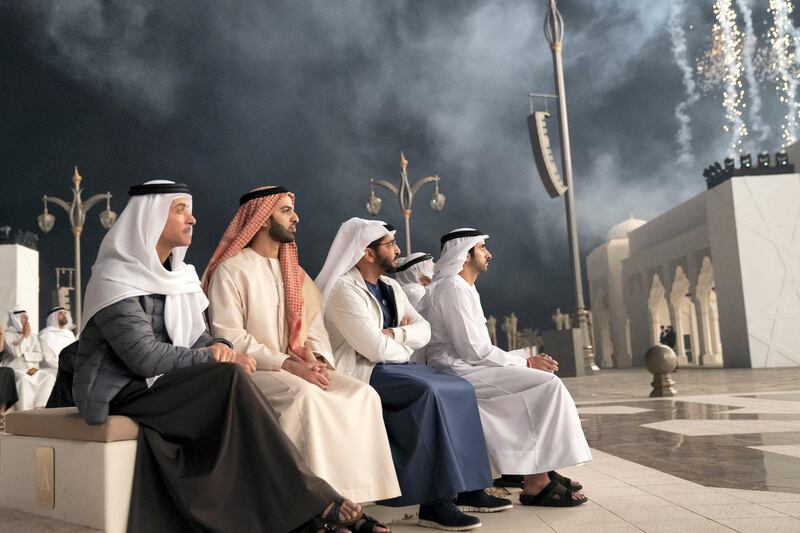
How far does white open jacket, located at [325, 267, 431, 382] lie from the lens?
3.93 m

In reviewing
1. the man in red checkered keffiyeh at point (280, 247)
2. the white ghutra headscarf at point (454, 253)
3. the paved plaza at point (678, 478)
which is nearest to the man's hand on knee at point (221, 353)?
the man in red checkered keffiyeh at point (280, 247)

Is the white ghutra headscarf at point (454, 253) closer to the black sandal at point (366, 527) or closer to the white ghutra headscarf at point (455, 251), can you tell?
the white ghutra headscarf at point (455, 251)

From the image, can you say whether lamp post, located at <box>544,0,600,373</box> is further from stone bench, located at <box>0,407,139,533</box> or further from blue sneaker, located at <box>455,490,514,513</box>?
stone bench, located at <box>0,407,139,533</box>

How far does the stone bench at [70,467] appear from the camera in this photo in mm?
2752

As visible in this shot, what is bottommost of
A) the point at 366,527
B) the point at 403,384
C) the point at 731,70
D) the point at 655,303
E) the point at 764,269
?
the point at 366,527

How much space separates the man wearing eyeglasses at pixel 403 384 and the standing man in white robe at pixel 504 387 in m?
0.26

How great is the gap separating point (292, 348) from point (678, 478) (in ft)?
8.54

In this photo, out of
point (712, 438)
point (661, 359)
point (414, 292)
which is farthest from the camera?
point (661, 359)

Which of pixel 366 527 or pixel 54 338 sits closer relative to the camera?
pixel 366 527

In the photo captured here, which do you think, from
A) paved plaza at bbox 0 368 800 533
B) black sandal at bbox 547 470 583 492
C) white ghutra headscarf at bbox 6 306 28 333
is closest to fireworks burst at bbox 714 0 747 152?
paved plaza at bbox 0 368 800 533

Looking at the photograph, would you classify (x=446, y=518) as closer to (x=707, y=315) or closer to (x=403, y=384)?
(x=403, y=384)

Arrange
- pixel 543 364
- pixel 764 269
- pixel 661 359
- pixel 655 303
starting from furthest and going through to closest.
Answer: pixel 655 303, pixel 764 269, pixel 661 359, pixel 543 364

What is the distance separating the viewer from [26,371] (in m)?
8.94

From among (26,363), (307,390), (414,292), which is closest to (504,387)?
(307,390)
